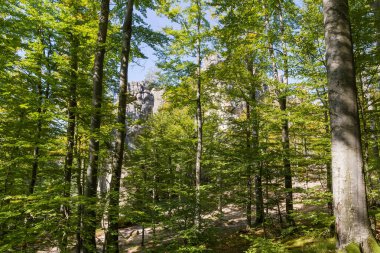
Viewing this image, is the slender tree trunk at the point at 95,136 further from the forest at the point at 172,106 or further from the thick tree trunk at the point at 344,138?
the thick tree trunk at the point at 344,138

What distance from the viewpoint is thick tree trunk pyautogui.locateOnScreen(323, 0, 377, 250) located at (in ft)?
7.79

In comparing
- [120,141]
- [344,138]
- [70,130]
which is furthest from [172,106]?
[344,138]

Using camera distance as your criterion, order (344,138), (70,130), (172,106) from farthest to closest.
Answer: (172,106), (70,130), (344,138)

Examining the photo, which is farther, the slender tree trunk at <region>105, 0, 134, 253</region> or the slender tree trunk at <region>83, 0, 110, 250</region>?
the slender tree trunk at <region>105, 0, 134, 253</region>

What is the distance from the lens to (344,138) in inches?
100.0

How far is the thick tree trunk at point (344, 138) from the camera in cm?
237

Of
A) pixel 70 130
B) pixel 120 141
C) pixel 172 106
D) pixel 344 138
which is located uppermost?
pixel 172 106

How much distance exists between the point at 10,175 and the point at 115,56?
18.7 ft

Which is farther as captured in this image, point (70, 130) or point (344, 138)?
point (70, 130)

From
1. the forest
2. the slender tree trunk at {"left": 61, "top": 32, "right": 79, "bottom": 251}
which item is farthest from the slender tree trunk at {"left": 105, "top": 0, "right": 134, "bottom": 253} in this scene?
the slender tree trunk at {"left": 61, "top": 32, "right": 79, "bottom": 251}

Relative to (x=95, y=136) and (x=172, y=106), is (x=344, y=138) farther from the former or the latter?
(x=172, y=106)

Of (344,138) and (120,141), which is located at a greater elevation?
(120,141)

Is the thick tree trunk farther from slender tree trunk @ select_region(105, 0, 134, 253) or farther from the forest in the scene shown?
slender tree trunk @ select_region(105, 0, 134, 253)

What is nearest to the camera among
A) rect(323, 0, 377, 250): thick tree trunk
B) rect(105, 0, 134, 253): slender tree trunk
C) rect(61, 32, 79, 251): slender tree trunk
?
rect(323, 0, 377, 250): thick tree trunk
